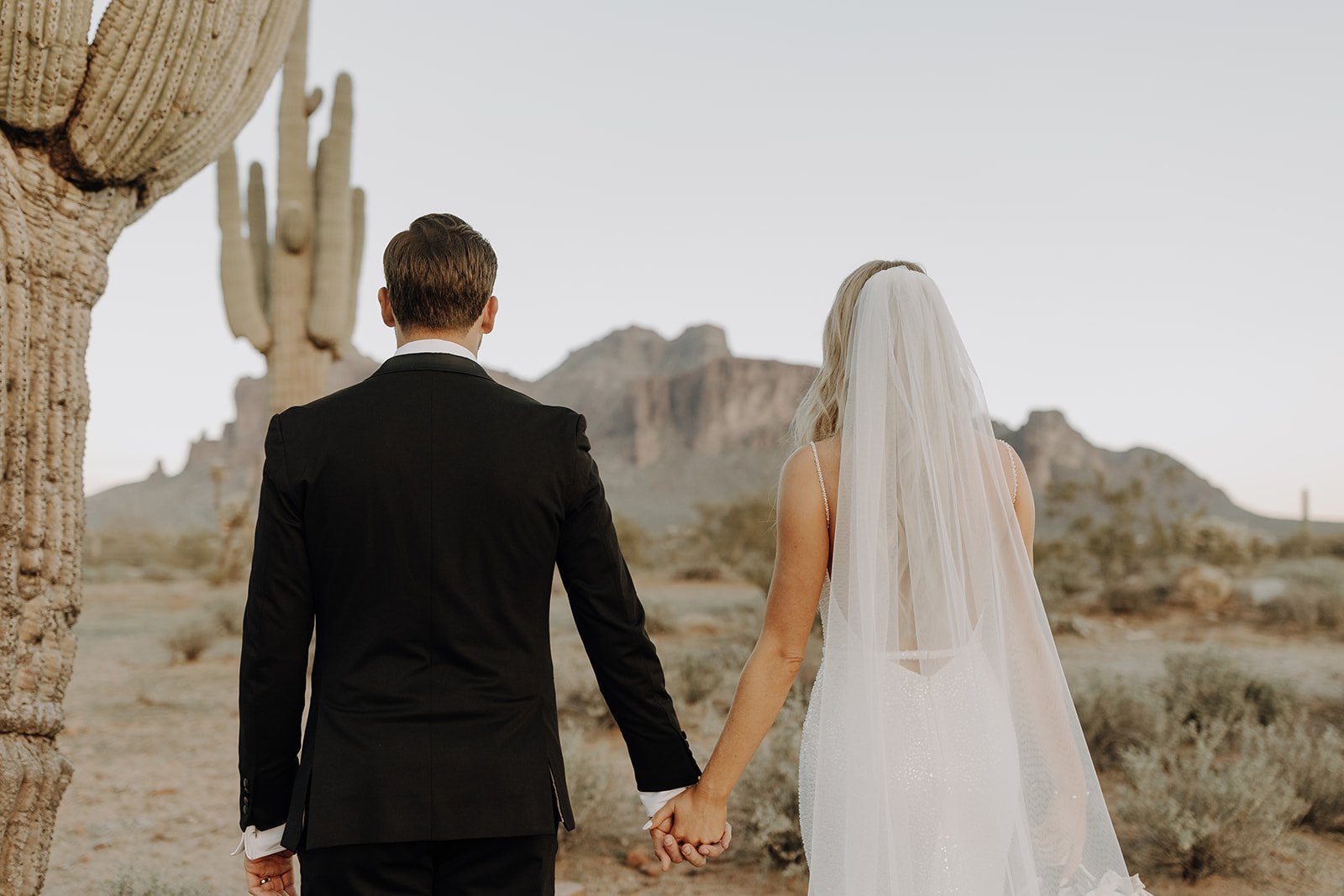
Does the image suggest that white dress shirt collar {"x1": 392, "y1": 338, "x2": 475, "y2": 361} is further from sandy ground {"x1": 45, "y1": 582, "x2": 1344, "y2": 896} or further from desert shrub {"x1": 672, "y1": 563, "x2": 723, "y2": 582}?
desert shrub {"x1": 672, "y1": 563, "x2": 723, "y2": 582}

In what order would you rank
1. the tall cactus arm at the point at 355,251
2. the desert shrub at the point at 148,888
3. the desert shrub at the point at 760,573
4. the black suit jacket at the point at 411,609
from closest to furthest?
the black suit jacket at the point at 411,609 → the desert shrub at the point at 148,888 → the tall cactus arm at the point at 355,251 → the desert shrub at the point at 760,573

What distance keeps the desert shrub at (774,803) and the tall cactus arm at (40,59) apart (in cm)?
411

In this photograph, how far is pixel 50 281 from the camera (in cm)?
333

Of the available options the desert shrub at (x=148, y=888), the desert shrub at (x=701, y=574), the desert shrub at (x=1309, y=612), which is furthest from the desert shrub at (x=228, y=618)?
the desert shrub at (x=1309, y=612)

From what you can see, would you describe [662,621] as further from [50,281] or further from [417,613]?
[417,613]

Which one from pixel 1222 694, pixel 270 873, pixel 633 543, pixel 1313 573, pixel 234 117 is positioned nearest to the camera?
Answer: pixel 270 873

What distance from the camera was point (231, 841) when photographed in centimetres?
544

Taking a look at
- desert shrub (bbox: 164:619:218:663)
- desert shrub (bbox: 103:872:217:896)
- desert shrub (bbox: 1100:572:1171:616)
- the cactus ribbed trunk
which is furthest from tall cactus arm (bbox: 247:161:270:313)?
desert shrub (bbox: 1100:572:1171:616)

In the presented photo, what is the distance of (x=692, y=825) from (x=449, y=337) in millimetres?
1319

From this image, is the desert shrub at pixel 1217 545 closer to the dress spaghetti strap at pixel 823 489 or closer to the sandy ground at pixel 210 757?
Answer: the sandy ground at pixel 210 757

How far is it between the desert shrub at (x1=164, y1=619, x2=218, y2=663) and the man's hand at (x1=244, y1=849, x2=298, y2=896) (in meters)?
9.49

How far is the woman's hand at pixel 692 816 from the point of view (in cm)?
244

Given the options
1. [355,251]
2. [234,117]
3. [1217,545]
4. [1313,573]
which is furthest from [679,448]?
[234,117]

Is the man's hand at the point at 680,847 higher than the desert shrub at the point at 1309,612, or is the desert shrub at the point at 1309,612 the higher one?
the man's hand at the point at 680,847
